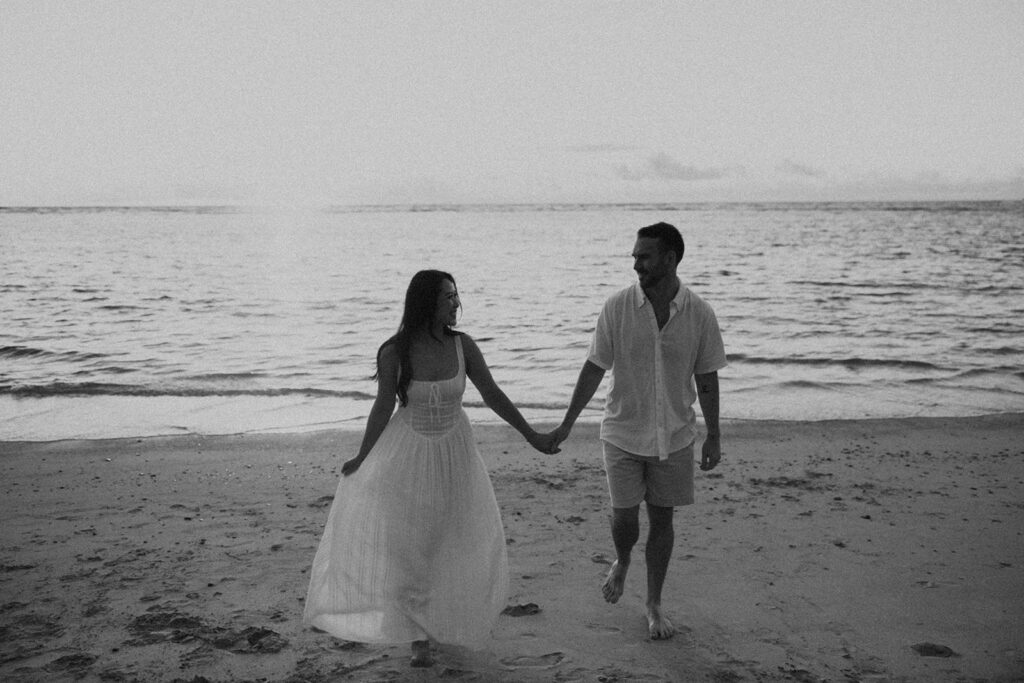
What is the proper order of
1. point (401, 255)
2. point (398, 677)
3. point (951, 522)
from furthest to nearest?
point (401, 255), point (951, 522), point (398, 677)

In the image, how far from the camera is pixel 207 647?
4102 mm

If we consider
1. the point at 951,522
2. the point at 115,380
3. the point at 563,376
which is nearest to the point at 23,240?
the point at 115,380

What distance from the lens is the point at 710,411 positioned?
425cm

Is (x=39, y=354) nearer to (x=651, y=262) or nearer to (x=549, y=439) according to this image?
(x=549, y=439)

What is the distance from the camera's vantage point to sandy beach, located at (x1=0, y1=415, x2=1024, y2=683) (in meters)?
4.00

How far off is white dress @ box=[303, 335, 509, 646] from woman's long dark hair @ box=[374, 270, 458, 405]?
0.08m

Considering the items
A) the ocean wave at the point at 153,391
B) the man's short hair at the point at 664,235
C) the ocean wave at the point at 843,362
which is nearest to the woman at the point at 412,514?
the man's short hair at the point at 664,235

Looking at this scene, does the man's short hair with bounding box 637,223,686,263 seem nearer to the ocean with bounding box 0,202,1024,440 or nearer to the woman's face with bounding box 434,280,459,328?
the woman's face with bounding box 434,280,459,328

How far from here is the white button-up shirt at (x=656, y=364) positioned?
160 inches

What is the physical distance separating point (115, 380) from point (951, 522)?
39.2 feet

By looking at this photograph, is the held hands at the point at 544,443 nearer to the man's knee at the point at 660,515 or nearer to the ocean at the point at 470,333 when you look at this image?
the man's knee at the point at 660,515

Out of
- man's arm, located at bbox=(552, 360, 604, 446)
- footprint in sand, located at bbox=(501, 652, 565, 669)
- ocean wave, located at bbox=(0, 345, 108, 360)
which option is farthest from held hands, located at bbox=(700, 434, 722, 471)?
ocean wave, located at bbox=(0, 345, 108, 360)

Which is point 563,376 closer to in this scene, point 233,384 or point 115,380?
point 233,384

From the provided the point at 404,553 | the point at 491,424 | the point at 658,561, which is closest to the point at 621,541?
the point at 658,561
